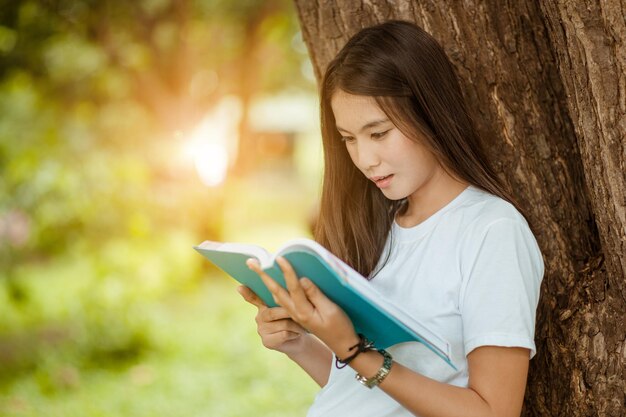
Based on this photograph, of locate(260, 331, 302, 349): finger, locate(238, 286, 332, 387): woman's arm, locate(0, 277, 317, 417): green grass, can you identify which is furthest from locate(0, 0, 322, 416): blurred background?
locate(260, 331, 302, 349): finger

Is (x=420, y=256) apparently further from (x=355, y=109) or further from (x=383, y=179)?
(x=355, y=109)

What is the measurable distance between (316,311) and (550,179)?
817 millimetres

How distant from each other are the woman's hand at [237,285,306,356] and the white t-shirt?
17 centimetres

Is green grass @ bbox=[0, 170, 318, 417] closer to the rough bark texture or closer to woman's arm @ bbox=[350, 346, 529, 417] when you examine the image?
the rough bark texture

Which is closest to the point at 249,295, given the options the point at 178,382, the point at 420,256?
the point at 420,256

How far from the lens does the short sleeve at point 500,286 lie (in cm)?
140

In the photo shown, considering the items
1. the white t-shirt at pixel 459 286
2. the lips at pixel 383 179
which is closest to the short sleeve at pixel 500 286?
the white t-shirt at pixel 459 286

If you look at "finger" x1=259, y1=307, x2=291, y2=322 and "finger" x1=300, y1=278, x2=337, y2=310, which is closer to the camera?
"finger" x1=300, y1=278, x2=337, y2=310

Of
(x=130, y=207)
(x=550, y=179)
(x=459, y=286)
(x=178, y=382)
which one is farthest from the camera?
(x=130, y=207)

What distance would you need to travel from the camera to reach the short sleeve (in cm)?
140

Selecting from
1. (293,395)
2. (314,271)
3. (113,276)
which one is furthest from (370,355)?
(113,276)

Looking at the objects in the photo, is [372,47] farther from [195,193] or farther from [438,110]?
[195,193]

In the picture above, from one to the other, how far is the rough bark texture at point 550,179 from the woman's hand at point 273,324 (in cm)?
64

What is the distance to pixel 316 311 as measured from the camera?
1.39 meters
